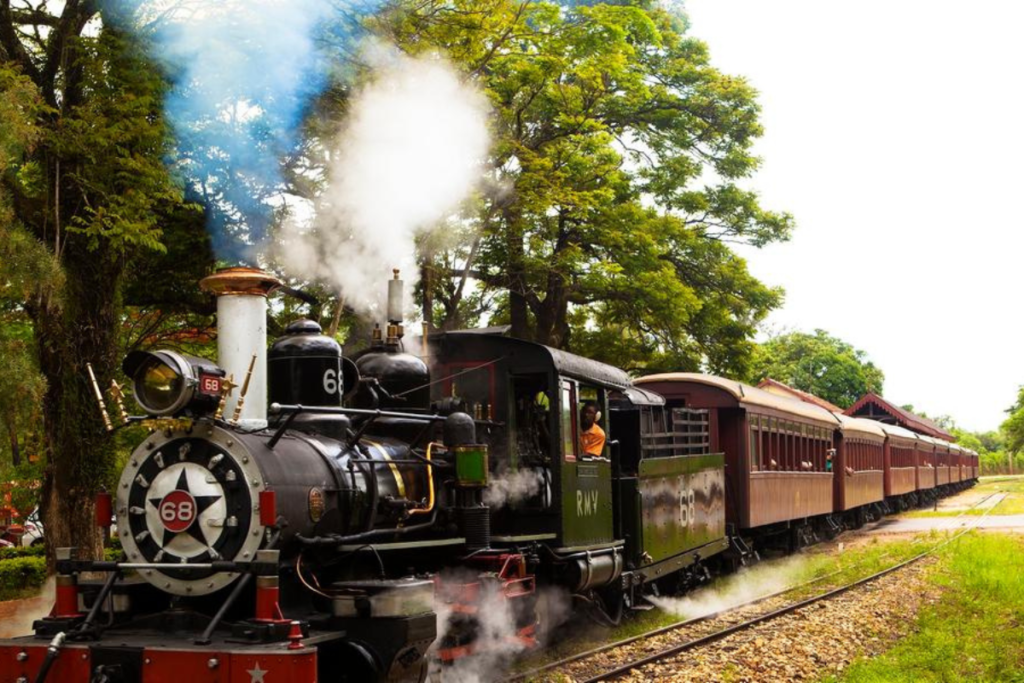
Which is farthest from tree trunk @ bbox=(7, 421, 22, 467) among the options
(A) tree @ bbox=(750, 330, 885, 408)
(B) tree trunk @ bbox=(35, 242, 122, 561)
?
(A) tree @ bbox=(750, 330, 885, 408)

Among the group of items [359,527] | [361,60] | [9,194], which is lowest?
[359,527]

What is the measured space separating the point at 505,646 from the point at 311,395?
279 centimetres

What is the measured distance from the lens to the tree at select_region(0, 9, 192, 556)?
12180mm

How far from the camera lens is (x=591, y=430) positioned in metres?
10.6

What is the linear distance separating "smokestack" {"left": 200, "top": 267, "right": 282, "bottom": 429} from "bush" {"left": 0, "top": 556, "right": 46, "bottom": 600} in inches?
382

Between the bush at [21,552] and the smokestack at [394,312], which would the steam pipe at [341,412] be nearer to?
the smokestack at [394,312]

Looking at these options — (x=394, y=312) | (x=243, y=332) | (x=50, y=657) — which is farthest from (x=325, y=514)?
(x=394, y=312)

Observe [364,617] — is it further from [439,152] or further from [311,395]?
[439,152]

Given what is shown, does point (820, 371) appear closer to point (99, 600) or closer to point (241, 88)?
point (241, 88)

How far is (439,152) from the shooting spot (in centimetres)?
1445

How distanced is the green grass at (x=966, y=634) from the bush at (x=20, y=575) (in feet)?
36.1

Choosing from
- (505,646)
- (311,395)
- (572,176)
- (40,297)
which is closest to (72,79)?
(40,297)

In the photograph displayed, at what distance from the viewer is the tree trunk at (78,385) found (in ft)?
42.3

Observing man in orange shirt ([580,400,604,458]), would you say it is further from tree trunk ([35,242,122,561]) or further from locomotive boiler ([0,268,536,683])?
tree trunk ([35,242,122,561])
